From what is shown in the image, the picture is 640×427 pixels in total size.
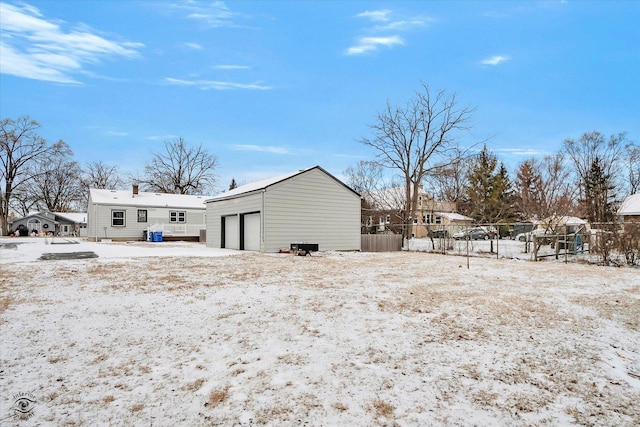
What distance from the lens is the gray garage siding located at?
57.5 ft

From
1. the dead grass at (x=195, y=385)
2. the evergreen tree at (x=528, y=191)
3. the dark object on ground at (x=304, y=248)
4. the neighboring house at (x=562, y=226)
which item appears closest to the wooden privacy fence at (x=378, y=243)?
the dark object on ground at (x=304, y=248)

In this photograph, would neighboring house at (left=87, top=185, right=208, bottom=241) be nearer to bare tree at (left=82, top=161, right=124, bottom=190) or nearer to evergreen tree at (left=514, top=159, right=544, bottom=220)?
bare tree at (left=82, top=161, right=124, bottom=190)

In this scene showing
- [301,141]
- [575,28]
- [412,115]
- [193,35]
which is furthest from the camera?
[301,141]

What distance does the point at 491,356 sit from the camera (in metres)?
4.02

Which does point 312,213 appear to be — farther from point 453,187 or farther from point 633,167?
point 633,167

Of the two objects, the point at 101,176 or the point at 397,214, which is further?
the point at 101,176

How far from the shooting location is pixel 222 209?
2139 centimetres

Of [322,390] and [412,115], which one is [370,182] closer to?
[412,115]

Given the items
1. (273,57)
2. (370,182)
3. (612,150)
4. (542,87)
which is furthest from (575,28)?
(612,150)

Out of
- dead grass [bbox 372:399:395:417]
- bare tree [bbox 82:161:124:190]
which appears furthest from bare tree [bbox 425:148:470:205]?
bare tree [bbox 82:161:124:190]

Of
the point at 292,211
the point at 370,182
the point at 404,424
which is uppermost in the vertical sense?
the point at 370,182

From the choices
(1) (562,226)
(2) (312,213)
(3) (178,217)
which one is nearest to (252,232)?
(2) (312,213)

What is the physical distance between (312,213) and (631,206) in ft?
97.9

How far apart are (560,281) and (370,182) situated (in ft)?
102
